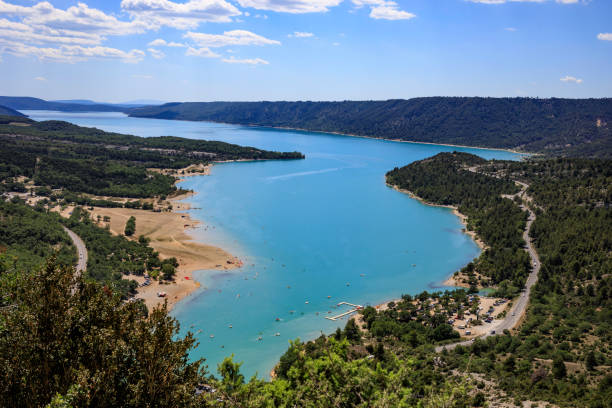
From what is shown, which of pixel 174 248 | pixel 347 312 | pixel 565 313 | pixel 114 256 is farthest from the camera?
pixel 174 248

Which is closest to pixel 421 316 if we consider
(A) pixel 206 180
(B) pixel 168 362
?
(B) pixel 168 362

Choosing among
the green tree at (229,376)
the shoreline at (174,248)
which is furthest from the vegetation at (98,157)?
the green tree at (229,376)

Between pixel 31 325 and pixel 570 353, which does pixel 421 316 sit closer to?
pixel 570 353

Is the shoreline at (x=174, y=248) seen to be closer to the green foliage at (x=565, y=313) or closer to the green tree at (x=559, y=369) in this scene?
→ the green foliage at (x=565, y=313)

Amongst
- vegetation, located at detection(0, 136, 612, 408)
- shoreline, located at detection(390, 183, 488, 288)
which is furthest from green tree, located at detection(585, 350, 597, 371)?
shoreline, located at detection(390, 183, 488, 288)

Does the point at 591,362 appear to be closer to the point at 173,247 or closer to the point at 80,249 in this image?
the point at 173,247

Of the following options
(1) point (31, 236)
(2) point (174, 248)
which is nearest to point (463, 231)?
(2) point (174, 248)
